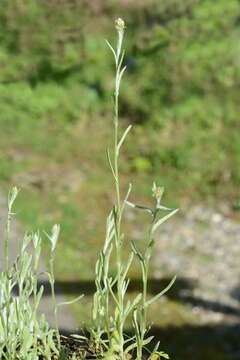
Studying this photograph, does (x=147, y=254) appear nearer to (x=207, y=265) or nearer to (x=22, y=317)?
(x=22, y=317)

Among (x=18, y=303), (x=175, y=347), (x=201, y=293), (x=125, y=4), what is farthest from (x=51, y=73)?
(x=18, y=303)

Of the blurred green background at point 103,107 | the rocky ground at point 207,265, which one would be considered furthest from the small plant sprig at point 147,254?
the blurred green background at point 103,107

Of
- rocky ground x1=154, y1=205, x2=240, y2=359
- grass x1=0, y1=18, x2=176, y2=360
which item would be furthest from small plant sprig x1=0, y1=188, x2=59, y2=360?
rocky ground x1=154, y1=205, x2=240, y2=359

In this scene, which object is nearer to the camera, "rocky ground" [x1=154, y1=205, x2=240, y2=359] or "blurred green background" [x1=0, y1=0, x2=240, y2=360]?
"rocky ground" [x1=154, y1=205, x2=240, y2=359]

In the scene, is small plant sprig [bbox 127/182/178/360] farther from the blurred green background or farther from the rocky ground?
the blurred green background

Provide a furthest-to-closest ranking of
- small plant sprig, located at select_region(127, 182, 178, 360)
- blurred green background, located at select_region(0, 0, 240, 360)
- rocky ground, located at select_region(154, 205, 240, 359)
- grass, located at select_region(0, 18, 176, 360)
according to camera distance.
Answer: blurred green background, located at select_region(0, 0, 240, 360) → rocky ground, located at select_region(154, 205, 240, 359) → grass, located at select_region(0, 18, 176, 360) → small plant sprig, located at select_region(127, 182, 178, 360)

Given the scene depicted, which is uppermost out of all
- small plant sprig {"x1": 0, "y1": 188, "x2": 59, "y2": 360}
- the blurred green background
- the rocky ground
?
small plant sprig {"x1": 0, "y1": 188, "x2": 59, "y2": 360}

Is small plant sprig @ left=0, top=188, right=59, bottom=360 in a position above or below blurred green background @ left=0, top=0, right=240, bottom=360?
above

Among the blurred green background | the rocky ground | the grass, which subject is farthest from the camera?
the blurred green background
